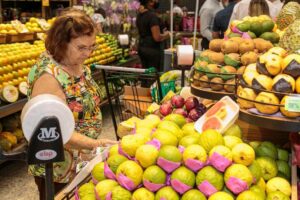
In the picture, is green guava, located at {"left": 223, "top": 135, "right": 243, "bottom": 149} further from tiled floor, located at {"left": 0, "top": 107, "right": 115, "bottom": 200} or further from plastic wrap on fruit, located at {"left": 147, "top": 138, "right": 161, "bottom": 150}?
→ tiled floor, located at {"left": 0, "top": 107, "right": 115, "bottom": 200}

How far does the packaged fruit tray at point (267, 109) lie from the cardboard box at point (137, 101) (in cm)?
166

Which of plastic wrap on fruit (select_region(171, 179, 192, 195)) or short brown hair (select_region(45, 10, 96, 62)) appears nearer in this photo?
plastic wrap on fruit (select_region(171, 179, 192, 195))

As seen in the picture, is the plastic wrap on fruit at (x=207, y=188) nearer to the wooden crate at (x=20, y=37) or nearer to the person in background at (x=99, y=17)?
the wooden crate at (x=20, y=37)

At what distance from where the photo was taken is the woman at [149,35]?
609cm

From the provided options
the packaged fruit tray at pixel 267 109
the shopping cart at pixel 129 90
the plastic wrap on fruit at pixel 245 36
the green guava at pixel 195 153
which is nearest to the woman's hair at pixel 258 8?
the shopping cart at pixel 129 90

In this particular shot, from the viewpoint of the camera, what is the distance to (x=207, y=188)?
54.2 inches

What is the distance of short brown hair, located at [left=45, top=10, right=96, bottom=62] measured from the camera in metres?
2.09

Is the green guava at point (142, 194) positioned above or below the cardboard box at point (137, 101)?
above

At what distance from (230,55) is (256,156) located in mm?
611

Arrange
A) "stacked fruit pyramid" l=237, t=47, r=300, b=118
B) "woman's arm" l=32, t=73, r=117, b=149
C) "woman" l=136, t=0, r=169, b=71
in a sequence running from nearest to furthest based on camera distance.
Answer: "stacked fruit pyramid" l=237, t=47, r=300, b=118 → "woman's arm" l=32, t=73, r=117, b=149 → "woman" l=136, t=0, r=169, b=71

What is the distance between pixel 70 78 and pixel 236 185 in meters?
1.12

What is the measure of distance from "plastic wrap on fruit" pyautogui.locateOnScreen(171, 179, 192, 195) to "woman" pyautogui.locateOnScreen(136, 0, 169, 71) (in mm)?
4901

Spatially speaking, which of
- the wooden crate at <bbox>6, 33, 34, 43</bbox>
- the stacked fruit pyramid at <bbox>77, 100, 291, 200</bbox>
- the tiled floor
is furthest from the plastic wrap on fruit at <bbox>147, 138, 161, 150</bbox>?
the wooden crate at <bbox>6, 33, 34, 43</bbox>

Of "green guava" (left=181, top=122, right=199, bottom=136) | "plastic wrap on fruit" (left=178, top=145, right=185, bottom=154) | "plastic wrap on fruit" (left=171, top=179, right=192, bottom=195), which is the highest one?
Result: "green guava" (left=181, top=122, right=199, bottom=136)
